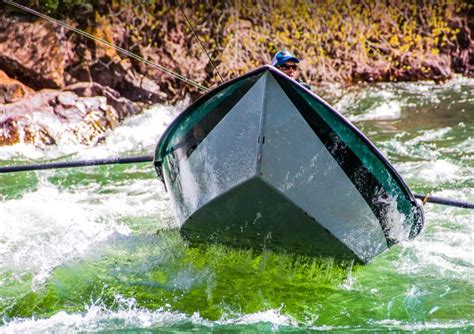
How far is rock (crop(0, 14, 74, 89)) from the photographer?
448 inches

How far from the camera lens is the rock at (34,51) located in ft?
37.3

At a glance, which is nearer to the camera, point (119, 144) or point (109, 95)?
point (119, 144)

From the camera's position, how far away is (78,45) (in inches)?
473

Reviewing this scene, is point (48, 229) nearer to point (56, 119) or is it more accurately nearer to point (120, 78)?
point (56, 119)

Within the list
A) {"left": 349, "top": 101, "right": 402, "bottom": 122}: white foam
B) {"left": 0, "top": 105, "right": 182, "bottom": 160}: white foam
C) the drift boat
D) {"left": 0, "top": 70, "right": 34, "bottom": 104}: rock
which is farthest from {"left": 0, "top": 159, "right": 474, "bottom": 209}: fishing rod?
{"left": 349, "top": 101, "right": 402, "bottom": 122}: white foam

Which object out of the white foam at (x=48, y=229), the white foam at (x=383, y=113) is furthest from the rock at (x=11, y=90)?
the white foam at (x=383, y=113)

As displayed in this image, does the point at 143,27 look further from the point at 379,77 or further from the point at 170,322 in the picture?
the point at 170,322

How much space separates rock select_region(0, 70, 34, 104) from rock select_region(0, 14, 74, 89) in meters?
0.24

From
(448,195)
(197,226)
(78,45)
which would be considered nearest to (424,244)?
(448,195)

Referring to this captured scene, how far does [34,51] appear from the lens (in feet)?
38.1

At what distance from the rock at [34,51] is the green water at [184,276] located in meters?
3.16

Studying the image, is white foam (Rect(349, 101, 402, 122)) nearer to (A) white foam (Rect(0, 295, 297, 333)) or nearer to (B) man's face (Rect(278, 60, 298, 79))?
(B) man's face (Rect(278, 60, 298, 79))

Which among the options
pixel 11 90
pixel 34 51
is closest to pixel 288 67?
pixel 11 90

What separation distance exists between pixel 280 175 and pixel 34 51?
7.64 meters
